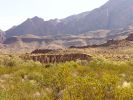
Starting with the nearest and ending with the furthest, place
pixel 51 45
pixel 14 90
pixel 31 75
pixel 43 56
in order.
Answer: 1. pixel 14 90
2. pixel 31 75
3. pixel 43 56
4. pixel 51 45

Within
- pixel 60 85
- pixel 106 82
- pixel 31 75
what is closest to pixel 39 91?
pixel 60 85

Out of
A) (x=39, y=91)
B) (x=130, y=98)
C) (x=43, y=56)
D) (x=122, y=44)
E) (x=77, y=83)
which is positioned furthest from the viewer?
(x=122, y=44)

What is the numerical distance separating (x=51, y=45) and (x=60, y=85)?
594ft

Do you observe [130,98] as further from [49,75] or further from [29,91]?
[29,91]

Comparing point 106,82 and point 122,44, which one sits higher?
point 106,82

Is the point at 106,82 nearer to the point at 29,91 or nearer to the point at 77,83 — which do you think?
the point at 77,83

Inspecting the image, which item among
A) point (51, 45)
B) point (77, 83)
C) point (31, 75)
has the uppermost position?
point (77, 83)

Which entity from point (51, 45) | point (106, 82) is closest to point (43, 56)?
point (106, 82)

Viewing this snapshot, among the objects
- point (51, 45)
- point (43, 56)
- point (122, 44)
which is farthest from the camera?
point (51, 45)

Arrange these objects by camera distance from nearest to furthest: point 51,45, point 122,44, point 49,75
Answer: point 49,75 → point 122,44 → point 51,45

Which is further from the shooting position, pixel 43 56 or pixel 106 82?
pixel 43 56

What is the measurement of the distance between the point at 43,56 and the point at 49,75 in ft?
163

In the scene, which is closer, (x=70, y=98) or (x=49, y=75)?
(x=70, y=98)

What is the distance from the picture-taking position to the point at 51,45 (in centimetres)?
19150
